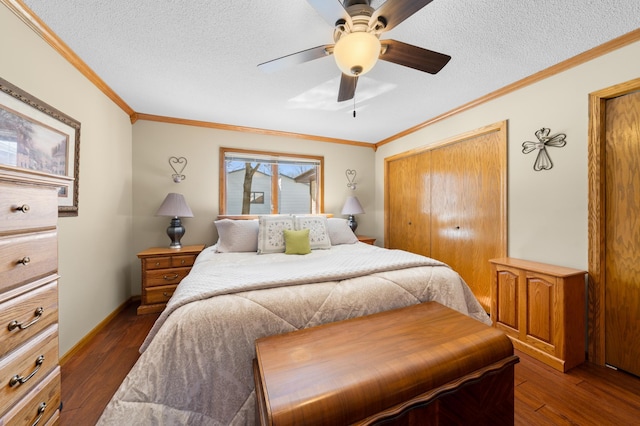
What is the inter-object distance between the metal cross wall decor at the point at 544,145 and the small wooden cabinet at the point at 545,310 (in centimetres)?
87

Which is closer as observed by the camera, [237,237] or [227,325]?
[227,325]

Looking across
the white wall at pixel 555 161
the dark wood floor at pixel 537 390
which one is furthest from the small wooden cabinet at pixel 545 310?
the white wall at pixel 555 161

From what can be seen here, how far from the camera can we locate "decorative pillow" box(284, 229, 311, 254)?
2520 mm

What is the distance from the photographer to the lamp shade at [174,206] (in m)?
2.81

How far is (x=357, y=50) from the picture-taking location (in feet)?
4.30

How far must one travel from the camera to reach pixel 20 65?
1.45m

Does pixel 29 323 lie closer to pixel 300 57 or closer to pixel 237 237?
pixel 237 237

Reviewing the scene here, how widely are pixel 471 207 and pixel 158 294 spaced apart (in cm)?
365

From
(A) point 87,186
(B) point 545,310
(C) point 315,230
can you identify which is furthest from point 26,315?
(B) point 545,310

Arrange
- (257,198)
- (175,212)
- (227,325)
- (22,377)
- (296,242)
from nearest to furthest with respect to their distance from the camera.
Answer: (22,377) → (227,325) → (296,242) → (175,212) → (257,198)

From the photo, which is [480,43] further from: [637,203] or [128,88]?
[128,88]

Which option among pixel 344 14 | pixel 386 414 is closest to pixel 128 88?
pixel 344 14

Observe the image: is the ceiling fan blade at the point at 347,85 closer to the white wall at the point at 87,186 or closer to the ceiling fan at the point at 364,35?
→ the ceiling fan at the point at 364,35

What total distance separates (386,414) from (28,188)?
1.64m
